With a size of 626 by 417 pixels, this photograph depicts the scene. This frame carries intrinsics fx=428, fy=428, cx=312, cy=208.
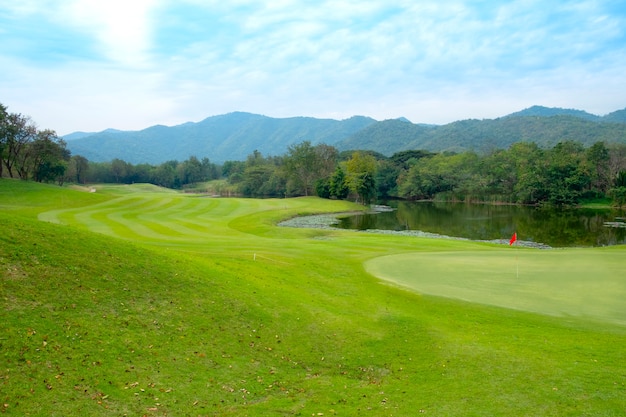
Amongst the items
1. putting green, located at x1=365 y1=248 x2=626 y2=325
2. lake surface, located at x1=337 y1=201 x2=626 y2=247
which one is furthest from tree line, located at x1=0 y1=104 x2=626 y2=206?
putting green, located at x1=365 y1=248 x2=626 y2=325

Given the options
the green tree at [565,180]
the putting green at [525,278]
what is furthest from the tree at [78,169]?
the putting green at [525,278]

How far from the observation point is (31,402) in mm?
7266

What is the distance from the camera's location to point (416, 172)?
125000mm

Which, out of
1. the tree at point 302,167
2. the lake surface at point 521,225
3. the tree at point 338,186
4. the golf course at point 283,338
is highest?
the tree at point 302,167

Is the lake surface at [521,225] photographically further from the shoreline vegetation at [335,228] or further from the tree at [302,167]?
the tree at [302,167]

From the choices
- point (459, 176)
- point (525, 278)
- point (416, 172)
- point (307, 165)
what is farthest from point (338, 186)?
point (525, 278)

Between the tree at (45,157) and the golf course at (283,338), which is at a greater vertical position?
the tree at (45,157)

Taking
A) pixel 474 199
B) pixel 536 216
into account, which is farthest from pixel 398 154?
pixel 536 216

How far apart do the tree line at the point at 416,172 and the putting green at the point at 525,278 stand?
7146cm

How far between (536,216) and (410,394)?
76.1 m

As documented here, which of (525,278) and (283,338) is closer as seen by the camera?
(283,338)

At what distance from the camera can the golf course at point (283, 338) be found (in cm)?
839

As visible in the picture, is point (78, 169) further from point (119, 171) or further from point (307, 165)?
point (307, 165)

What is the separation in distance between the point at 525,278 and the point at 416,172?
355 ft
